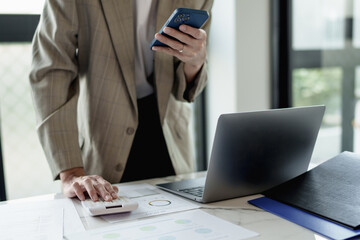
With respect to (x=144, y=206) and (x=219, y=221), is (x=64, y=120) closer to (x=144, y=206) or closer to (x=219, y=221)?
(x=144, y=206)

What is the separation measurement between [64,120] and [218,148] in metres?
0.49

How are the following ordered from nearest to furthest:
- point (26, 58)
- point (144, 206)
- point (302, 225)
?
point (302, 225)
point (144, 206)
point (26, 58)

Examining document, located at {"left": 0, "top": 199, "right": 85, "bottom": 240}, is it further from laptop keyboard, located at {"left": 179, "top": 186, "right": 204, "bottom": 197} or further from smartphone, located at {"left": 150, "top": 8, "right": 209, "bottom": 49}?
smartphone, located at {"left": 150, "top": 8, "right": 209, "bottom": 49}

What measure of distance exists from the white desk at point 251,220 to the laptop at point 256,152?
3cm

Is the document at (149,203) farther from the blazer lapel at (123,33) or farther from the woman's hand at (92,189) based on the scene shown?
the blazer lapel at (123,33)

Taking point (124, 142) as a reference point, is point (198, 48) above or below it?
above

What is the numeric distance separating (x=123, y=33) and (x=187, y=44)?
0.72ft

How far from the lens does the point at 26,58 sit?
1.89 meters

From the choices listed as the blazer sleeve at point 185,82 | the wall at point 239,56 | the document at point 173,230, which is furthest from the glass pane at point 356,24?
the document at point 173,230

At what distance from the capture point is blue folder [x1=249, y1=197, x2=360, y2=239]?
2.02 feet

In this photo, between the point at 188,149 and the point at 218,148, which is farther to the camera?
the point at 188,149

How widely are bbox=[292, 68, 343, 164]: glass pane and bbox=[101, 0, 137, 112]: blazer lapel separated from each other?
155 cm

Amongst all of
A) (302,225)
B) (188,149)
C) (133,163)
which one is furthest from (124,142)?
(302,225)

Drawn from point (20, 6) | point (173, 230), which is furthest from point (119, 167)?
point (20, 6)
